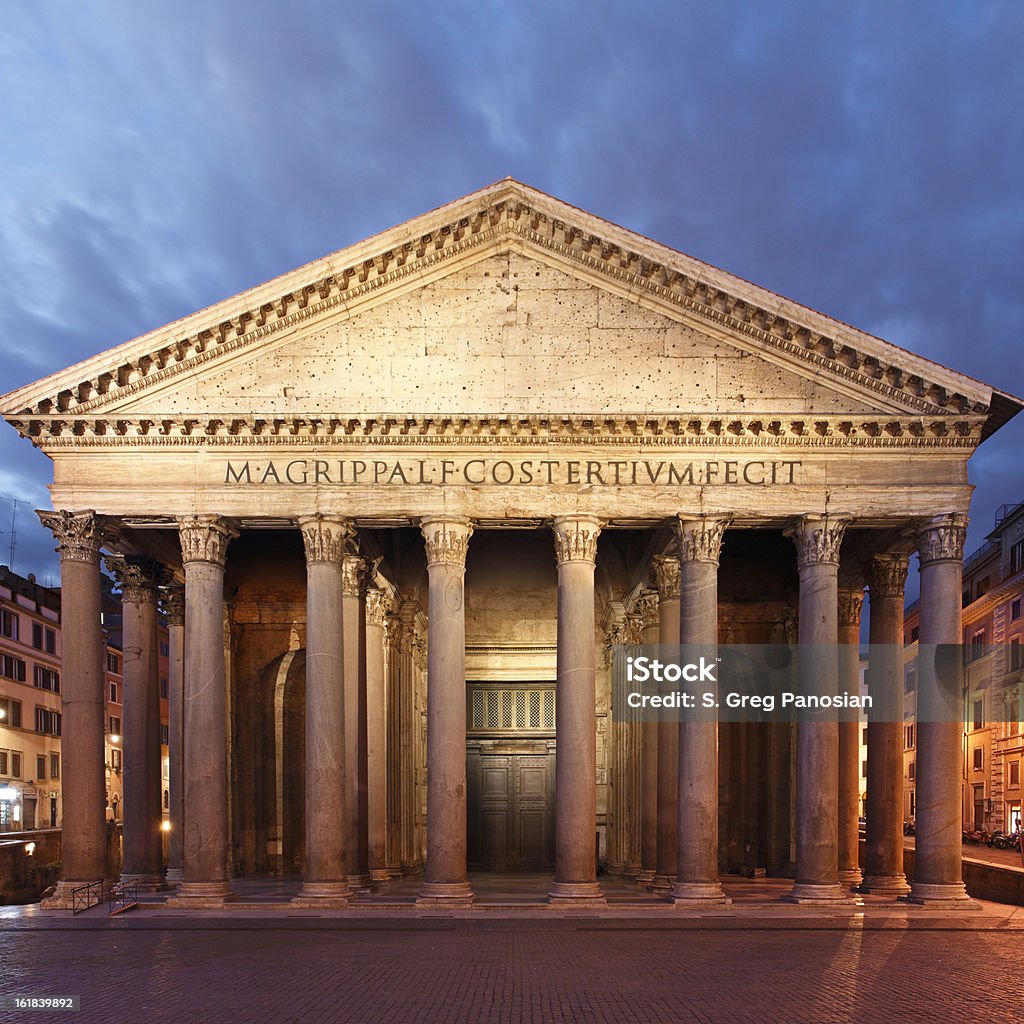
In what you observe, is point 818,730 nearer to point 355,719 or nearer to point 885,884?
point 885,884

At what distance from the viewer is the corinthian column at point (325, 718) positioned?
2314 cm

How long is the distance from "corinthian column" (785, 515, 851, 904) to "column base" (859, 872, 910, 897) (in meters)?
1.88

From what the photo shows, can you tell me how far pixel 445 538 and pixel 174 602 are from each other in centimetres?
918

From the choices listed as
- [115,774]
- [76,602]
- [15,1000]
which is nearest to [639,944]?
[15,1000]

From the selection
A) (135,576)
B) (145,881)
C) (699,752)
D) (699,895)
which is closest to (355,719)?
(145,881)

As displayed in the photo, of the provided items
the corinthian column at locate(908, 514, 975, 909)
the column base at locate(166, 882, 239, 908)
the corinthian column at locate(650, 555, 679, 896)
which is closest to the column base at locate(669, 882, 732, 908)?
the corinthian column at locate(650, 555, 679, 896)

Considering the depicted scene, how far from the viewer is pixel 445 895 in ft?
74.2

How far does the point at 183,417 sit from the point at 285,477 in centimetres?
221

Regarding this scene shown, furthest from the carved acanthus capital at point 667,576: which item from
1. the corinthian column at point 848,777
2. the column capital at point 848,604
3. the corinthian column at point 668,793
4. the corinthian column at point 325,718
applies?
the corinthian column at point 325,718

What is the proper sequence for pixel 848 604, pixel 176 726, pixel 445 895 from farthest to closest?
pixel 176 726 → pixel 848 604 → pixel 445 895

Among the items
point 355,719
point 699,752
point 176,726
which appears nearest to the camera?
point 699,752

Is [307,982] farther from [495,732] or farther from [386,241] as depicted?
[495,732]

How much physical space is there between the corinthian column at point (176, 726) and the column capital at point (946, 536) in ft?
54.5

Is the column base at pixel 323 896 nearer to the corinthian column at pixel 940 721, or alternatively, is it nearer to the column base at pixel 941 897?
the column base at pixel 941 897
